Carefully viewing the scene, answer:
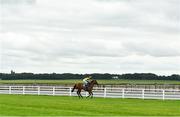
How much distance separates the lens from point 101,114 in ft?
84.3

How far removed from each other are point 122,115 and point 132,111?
2.49 metres

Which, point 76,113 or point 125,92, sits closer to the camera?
point 76,113

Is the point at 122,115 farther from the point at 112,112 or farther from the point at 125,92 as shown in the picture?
the point at 125,92

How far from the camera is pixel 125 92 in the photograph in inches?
1715

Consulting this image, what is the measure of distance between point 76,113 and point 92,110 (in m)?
2.24

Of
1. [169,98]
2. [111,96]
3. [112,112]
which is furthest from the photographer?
[111,96]

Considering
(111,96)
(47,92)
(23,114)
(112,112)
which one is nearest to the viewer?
(23,114)

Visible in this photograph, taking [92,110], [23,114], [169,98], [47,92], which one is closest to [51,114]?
[23,114]

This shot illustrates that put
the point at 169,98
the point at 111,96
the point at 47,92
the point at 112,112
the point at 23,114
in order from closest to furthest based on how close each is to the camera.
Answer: the point at 23,114 → the point at 112,112 → the point at 169,98 → the point at 111,96 → the point at 47,92

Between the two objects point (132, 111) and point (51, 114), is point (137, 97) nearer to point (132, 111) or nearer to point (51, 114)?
point (132, 111)

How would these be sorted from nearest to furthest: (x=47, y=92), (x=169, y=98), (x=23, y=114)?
(x=23, y=114) < (x=169, y=98) < (x=47, y=92)

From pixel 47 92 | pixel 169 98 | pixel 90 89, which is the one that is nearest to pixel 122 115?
pixel 169 98

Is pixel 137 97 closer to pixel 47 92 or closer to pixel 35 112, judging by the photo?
pixel 47 92

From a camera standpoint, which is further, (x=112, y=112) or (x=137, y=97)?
(x=137, y=97)
